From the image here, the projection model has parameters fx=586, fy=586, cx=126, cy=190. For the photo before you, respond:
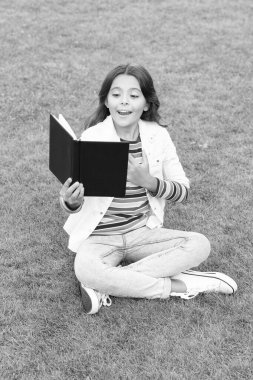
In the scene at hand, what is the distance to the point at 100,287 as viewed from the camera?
11.5ft

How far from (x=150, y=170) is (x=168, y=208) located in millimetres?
1007

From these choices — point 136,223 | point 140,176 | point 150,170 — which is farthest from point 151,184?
point 136,223

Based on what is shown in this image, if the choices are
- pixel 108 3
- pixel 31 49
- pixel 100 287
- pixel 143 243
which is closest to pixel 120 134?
pixel 143 243

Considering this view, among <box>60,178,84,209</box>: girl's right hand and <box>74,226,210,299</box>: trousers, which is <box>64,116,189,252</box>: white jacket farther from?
<box>60,178,84,209</box>: girl's right hand

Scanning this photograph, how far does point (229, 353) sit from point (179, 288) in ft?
1.91

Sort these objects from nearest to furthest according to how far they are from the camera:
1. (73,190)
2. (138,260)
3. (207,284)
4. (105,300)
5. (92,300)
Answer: (73,190) → (92,300) → (105,300) → (207,284) → (138,260)

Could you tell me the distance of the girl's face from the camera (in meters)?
3.64

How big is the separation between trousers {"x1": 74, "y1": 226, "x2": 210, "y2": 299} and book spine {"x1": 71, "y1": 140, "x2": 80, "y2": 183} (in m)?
0.57

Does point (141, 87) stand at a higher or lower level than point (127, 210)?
higher

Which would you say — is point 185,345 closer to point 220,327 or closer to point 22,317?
point 220,327

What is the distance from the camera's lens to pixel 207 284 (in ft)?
11.9

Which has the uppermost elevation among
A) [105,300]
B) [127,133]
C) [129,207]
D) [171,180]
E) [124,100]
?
[124,100]

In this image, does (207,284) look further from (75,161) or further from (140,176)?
(75,161)

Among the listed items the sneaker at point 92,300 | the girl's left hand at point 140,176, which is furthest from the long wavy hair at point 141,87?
the sneaker at point 92,300
